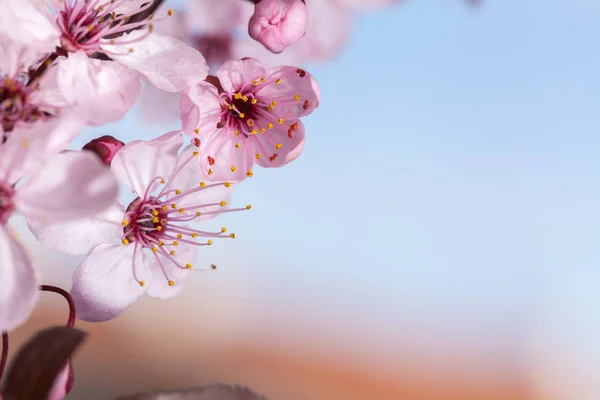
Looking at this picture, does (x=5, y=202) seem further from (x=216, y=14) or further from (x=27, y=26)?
(x=216, y=14)

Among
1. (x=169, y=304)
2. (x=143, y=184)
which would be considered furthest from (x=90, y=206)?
(x=169, y=304)

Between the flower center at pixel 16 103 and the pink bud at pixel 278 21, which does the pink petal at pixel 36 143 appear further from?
the pink bud at pixel 278 21

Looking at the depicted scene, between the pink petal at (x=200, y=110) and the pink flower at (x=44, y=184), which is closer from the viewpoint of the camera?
the pink flower at (x=44, y=184)

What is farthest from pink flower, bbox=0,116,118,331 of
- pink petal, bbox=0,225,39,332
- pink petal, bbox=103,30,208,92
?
pink petal, bbox=103,30,208,92

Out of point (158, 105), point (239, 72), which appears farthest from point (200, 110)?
point (158, 105)

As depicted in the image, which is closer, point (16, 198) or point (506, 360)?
point (16, 198)

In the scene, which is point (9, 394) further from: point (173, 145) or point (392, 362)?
point (392, 362)

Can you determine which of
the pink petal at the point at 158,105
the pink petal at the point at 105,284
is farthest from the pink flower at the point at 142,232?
the pink petal at the point at 158,105
